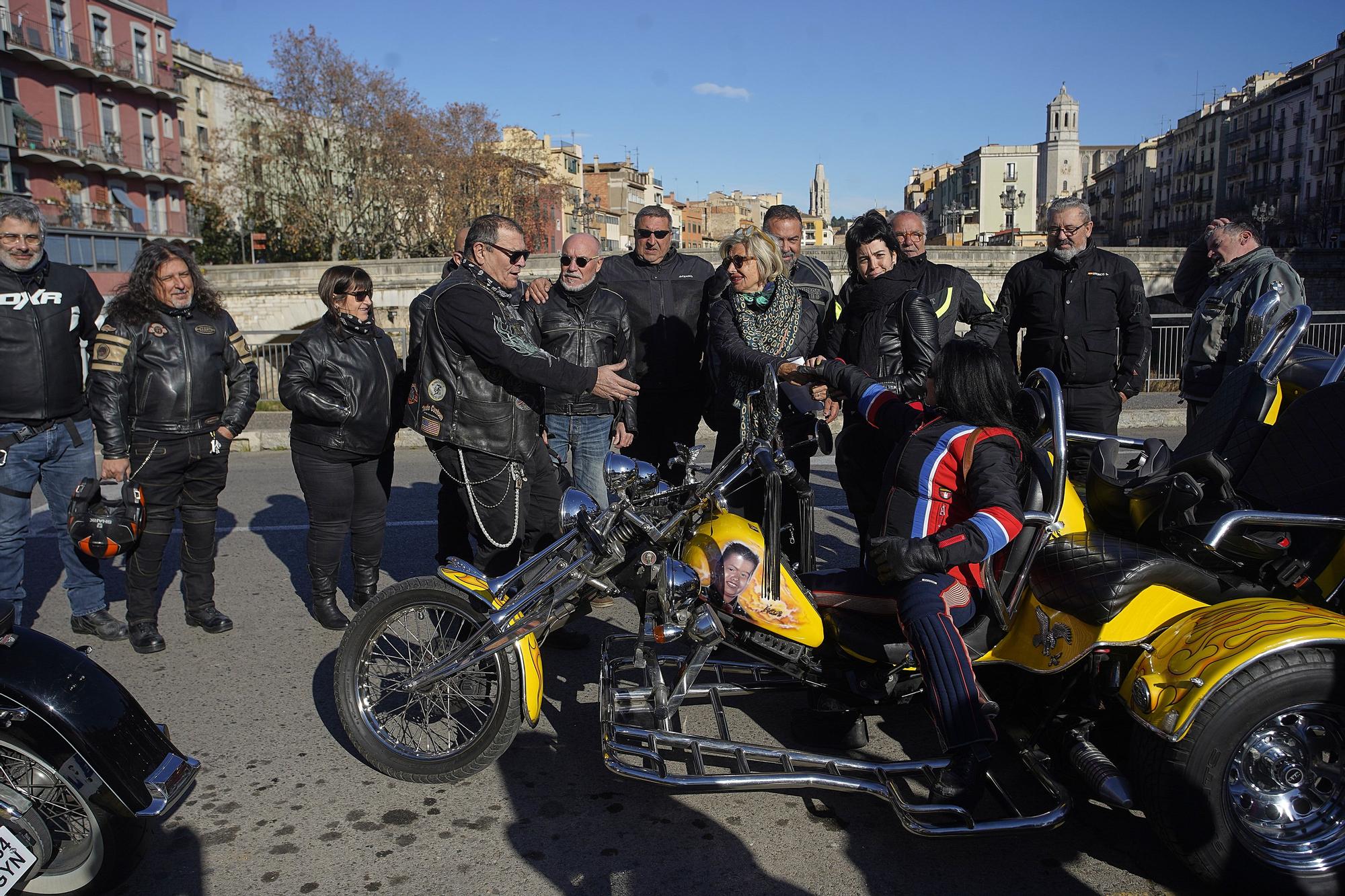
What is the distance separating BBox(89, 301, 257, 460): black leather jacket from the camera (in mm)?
4699

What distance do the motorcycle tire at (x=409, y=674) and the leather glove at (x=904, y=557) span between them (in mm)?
1387

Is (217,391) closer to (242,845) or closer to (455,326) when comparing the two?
(455,326)

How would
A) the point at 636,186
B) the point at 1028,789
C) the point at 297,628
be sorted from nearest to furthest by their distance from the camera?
the point at 1028,789
the point at 297,628
the point at 636,186

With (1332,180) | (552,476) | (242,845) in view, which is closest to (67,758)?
(242,845)

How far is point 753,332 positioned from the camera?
5102 mm

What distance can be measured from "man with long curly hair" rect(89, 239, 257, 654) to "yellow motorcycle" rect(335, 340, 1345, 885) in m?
1.97

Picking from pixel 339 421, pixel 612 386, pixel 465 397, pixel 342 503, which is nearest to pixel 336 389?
pixel 339 421

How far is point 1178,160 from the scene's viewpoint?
99.8 meters

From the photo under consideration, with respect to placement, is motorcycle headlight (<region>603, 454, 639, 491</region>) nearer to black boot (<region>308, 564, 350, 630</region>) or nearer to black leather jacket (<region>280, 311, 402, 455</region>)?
black leather jacket (<region>280, 311, 402, 455</region>)

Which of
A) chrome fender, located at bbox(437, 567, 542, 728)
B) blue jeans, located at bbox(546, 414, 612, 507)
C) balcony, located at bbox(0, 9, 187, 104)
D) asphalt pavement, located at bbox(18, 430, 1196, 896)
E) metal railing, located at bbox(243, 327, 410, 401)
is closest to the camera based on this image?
asphalt pavement, located at bbox(18, 430, 1196, 896)

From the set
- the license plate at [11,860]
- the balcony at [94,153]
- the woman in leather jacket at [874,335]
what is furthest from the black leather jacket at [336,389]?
the balcony at [94,153]

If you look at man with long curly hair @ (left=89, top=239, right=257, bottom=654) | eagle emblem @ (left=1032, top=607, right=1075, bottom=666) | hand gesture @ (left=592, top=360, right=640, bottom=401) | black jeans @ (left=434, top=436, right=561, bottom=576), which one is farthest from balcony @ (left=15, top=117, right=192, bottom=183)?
eagle emblem @ (left=1032, top=607, right=1075, bottom=666)

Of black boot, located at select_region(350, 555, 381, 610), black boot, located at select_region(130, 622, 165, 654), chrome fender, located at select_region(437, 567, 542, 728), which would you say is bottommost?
black boot, located at select_region(130, 622, 165, 654)

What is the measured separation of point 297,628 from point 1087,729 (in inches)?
154
